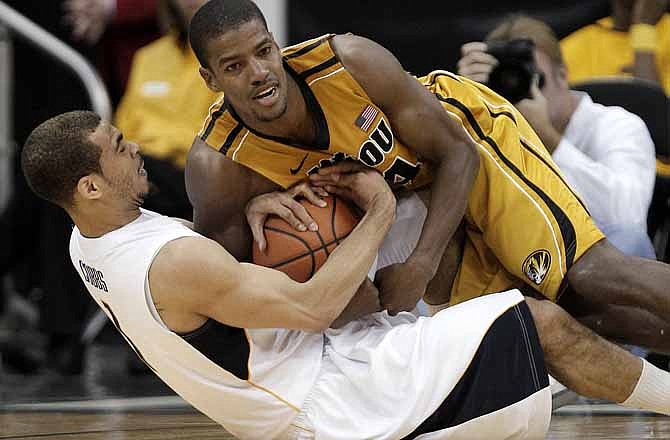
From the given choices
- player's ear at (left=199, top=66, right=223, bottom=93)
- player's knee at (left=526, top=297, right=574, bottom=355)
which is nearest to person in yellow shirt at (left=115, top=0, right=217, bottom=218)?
player's ear at (left=199, top=66, right=223, bottom=93)

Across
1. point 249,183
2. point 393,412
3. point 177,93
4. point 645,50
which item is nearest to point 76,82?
point 177,93

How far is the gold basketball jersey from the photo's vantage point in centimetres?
348

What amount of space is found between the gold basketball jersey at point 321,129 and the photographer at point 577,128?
1.23m

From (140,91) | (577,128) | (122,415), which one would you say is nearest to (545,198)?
(577,128)

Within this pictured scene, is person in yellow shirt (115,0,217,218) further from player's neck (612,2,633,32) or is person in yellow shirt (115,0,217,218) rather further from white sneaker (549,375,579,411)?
white sneaker (549,375,579,411)

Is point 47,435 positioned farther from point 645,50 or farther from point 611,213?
point 645,50

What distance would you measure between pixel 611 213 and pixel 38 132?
244 centimetres

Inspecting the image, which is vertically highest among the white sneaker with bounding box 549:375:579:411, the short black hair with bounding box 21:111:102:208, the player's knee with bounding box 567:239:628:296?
the short black hair with bounding box 21:111:102:208

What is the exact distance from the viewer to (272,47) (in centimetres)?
337

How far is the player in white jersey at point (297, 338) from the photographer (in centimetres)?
307

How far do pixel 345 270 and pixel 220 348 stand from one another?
1.23ft

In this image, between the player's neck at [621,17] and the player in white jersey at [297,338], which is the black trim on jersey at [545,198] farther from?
the player's neck at [621,17]

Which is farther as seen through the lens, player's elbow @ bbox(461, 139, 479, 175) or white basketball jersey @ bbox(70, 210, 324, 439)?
player's elbow @ bbox(461, 139, 479, 175)

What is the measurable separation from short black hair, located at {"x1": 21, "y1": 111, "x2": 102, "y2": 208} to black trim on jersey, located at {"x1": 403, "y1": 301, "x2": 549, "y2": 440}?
1.07 m
